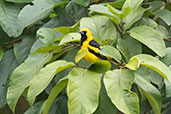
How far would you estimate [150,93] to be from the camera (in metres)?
0.95

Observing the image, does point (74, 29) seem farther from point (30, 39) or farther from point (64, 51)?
point (30, 39)

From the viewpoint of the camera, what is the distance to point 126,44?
1.09m

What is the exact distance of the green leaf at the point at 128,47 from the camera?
1018 millimetres

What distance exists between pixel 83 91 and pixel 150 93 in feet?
0.87

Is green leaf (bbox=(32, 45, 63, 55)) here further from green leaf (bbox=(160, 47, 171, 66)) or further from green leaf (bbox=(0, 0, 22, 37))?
green leaf (bbox=(160, 47, 171, 66))

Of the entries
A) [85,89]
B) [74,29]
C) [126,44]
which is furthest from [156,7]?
[85,89]

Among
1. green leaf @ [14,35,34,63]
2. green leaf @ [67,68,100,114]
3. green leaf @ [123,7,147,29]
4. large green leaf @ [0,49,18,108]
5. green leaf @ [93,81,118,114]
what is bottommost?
large green leaf @ [0,49,18,108]

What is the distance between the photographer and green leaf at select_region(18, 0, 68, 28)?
114cm

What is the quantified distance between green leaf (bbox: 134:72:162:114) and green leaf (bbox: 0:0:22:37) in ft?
1.64

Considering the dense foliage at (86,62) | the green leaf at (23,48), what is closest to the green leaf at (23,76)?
the dense foliage at (86,62)

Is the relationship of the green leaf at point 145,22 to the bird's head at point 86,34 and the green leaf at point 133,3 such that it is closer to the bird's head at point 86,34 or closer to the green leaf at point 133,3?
the green leaf at point 133,3

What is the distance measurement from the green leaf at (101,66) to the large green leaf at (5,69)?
51 centimetres

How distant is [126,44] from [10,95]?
0.45 m

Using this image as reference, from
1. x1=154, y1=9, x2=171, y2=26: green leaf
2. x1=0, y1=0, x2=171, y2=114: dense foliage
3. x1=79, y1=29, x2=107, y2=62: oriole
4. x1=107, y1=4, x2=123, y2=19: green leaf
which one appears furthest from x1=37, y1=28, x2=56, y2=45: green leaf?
x1=154, y1=9, x2=171, y2=26: green leaf
